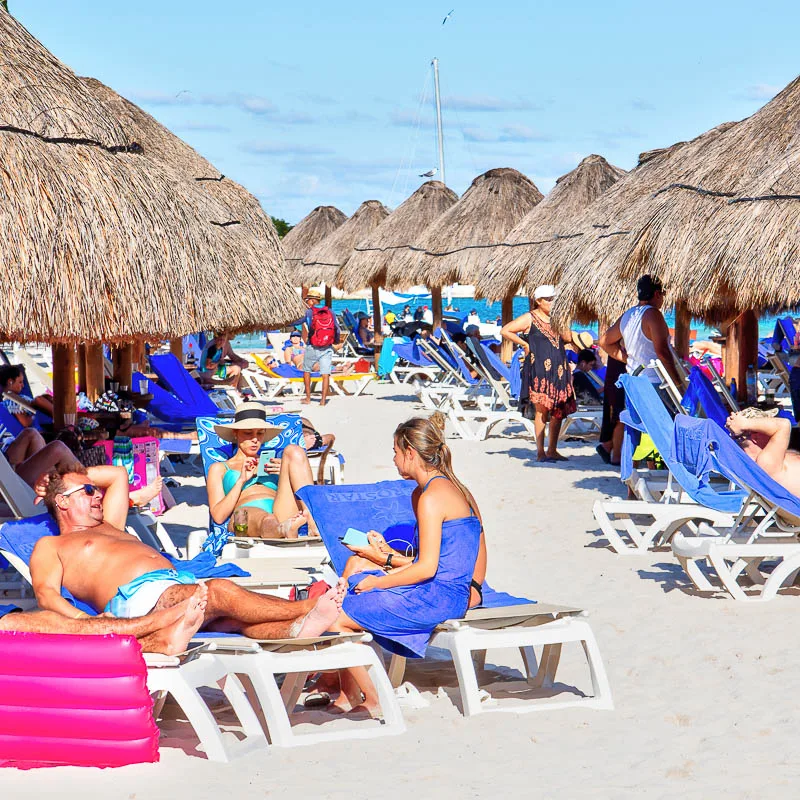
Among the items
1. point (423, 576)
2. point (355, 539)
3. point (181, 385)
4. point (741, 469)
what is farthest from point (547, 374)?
point (423, 576)

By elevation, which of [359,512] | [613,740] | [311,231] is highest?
[311,231]

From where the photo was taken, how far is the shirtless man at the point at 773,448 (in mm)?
5281

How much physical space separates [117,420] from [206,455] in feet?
4.63

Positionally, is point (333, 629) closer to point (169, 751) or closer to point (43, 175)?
point (169, 751)

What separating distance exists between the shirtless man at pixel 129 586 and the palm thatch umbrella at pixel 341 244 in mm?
20085

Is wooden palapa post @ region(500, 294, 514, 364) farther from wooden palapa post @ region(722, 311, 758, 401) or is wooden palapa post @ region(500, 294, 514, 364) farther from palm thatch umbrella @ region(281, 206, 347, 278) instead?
palm thatch umbrella @ region(281, 206, 347, 278)

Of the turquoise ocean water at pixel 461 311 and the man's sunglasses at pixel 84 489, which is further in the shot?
the turquoise ocean water at pixel 461 311

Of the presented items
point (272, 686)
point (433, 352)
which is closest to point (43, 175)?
point (272, 686)

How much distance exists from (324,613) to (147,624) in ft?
1.76

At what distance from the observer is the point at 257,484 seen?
5.79 m

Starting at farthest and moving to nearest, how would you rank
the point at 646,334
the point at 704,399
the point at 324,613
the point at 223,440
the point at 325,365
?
the point at 325,365, the point at 646,334, the point at 704,399, the point at 223,440, the point at 324,613

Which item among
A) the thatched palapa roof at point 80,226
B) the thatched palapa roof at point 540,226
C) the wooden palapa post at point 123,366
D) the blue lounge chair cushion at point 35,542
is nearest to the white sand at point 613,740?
the blue lounge chair cushion at point 35,542

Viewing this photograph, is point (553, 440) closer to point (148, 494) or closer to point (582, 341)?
point (582, 341)

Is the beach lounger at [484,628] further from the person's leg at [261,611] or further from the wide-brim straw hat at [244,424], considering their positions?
the wide-brim straw hat at [244,424]
